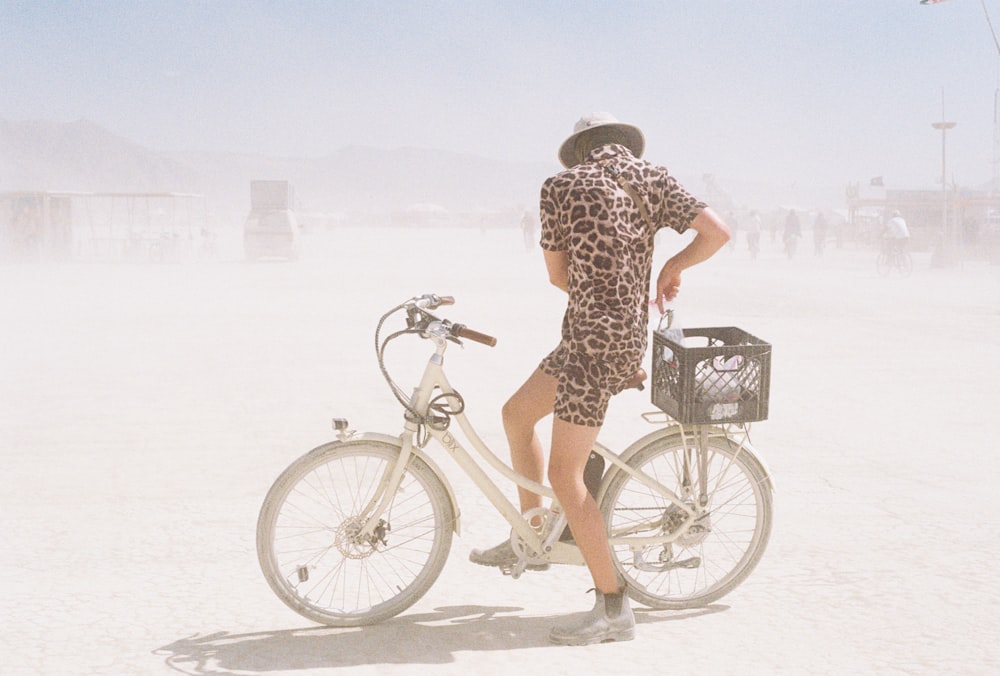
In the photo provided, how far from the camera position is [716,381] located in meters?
4.21

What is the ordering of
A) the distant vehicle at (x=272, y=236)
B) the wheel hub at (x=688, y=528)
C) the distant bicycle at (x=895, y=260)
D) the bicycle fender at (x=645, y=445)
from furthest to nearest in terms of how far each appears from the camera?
the distant vehicle at (x=272, y=236)
the distant bicycle at (x=895, y=260)
the wheel hub at (x=688, y=528)
the bicycle fender at (x=645, y=445)

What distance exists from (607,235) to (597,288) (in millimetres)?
180

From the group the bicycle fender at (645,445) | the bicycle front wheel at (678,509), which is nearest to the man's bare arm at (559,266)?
the bicycle fender at (645,445)

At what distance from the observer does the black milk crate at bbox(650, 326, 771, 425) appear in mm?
4160

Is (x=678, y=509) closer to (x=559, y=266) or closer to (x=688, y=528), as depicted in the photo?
(x=688, y=528)

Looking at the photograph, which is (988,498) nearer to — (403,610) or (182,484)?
(403,610)

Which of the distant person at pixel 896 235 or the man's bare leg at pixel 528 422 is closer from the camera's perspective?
the man's bare leg at pixel 528 422

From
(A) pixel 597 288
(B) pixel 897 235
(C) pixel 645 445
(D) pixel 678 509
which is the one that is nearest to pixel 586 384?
(A) pixel 597 288

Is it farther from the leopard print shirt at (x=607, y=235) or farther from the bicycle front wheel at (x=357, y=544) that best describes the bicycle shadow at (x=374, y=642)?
the leopard print shirt at (x=607, y=235)

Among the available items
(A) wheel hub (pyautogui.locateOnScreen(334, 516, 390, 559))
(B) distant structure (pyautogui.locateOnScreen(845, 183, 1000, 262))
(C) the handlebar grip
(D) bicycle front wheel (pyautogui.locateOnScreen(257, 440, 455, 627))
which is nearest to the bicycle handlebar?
(C) the handlebar grip

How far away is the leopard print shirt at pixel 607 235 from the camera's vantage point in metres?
3.90

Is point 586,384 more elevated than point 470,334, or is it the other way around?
point 470,334

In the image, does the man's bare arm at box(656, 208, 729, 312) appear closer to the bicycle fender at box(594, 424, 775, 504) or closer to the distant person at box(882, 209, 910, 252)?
the bicycle fender at box(594, 424, 775, 504)

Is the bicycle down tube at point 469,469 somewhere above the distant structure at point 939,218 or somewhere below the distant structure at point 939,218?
below
